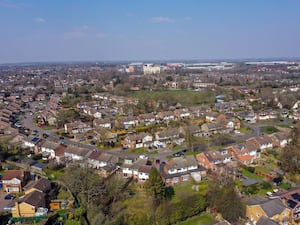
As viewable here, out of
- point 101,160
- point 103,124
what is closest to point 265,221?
point 101,160

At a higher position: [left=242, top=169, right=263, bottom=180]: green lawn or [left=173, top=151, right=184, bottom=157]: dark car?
[left=173, top=151, right=184, bottom=157]: dark car

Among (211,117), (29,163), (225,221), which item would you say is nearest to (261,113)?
(211,117)

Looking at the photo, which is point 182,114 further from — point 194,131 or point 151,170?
point 151,170

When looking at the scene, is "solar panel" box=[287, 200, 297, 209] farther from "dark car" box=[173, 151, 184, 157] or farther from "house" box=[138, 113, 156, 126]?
"house" box=[138, 113, 156, 126]

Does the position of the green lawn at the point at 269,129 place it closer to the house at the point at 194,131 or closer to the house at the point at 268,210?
the house at the point at 194,131

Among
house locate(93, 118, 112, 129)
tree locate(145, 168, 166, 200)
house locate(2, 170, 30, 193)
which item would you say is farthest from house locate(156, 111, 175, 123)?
house locate(2, 170, 30, 193)

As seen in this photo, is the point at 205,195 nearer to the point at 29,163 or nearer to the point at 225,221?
the point at 225,221

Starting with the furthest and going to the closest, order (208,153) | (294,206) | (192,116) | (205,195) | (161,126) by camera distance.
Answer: (192,116) → (161,126) → (208,153) → (205,195) → (294,206)
